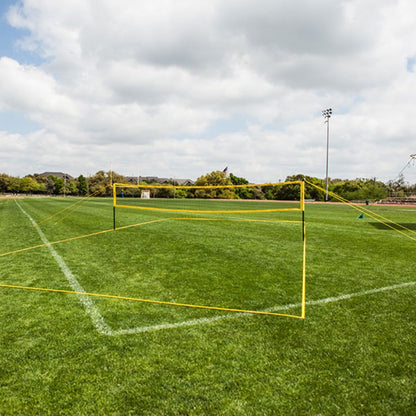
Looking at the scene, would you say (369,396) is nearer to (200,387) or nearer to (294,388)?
(294,388)

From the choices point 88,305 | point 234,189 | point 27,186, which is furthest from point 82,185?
point 88,305

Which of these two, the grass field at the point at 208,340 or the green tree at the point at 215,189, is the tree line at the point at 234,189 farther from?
the grass field at the point at 208,340

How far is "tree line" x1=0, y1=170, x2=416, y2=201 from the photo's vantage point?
180ft

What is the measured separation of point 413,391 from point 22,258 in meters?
7.39

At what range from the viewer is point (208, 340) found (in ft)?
9.75

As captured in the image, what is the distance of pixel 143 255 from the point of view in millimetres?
6742

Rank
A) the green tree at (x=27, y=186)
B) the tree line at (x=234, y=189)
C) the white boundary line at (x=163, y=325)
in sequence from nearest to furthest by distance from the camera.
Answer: the white boundary line at (x=163, y=325) < the tree line at (x=234, y=189) < the green tree at (x=27, y=186)

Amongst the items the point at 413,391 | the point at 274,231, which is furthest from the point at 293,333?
the point at 274,231

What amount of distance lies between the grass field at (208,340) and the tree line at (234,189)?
61.6 feet

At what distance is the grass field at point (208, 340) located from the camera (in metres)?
2.15

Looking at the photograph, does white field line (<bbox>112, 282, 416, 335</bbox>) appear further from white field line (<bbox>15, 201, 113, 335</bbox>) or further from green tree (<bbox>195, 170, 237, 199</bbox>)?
green tree (<bbox>195, 170, 237, 199</bbox>)

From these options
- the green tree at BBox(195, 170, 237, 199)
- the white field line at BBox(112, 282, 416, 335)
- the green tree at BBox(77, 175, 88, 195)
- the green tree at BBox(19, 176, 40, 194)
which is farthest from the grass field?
the green tree at BBox(19, 176, 40, 194)

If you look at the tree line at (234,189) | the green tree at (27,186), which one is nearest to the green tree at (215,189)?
the tree line at (234,189)

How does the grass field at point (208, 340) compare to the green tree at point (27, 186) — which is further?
the green tree at point (27, 186)
